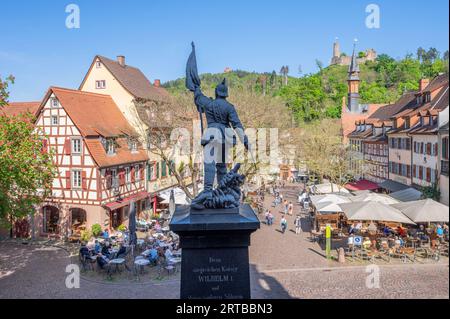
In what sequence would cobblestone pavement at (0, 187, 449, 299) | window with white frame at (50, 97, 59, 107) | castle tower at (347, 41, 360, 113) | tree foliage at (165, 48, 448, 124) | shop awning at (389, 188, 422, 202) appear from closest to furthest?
1. cobblestone pavement at (0, 187, 449, 299)
2. shop awning at (389, 188, 422, 202)
3. window with white frame at (50, 97, 59, 107)
4. castle tower at (347, 41, 360, 113)
5. tree foliage at (165, 48, 448, 124)

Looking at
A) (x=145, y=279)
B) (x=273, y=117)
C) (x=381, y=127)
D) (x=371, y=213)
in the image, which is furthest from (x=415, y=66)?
(x=145, y=279)

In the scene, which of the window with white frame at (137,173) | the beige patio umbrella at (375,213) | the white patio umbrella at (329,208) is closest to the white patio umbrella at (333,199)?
the white patio umbrella at (329,208)

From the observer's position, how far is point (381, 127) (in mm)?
37906

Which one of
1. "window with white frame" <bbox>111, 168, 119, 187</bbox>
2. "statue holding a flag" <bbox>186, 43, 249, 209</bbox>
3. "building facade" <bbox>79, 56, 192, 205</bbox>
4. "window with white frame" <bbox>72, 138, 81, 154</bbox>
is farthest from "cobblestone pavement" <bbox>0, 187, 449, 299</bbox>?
"building facade" <bbox>79, 56, 192, 205</bbox>

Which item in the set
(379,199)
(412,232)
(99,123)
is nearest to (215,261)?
(412,232)

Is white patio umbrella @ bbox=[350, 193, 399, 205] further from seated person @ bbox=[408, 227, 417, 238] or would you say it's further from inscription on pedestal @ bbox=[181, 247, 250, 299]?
inscription on pedestal @ bbox=[181, 247, 250, 299]

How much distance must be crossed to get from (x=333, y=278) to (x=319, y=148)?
2513 cm

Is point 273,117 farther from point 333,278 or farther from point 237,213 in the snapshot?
point 237,213

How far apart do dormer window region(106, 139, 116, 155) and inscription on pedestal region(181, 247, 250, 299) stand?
1874 cm

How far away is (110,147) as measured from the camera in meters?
24.2

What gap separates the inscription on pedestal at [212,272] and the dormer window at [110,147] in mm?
18739

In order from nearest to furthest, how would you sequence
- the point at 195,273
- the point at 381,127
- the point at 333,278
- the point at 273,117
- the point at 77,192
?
the point at 195,273, the point at 333,278, the point at 77,192, the point at 273,117, the point at 381,127

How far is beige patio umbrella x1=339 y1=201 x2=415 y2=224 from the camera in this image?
15844 millimetres

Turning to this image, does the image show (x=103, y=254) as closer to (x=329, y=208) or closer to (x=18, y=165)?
(x=18, y=165)
